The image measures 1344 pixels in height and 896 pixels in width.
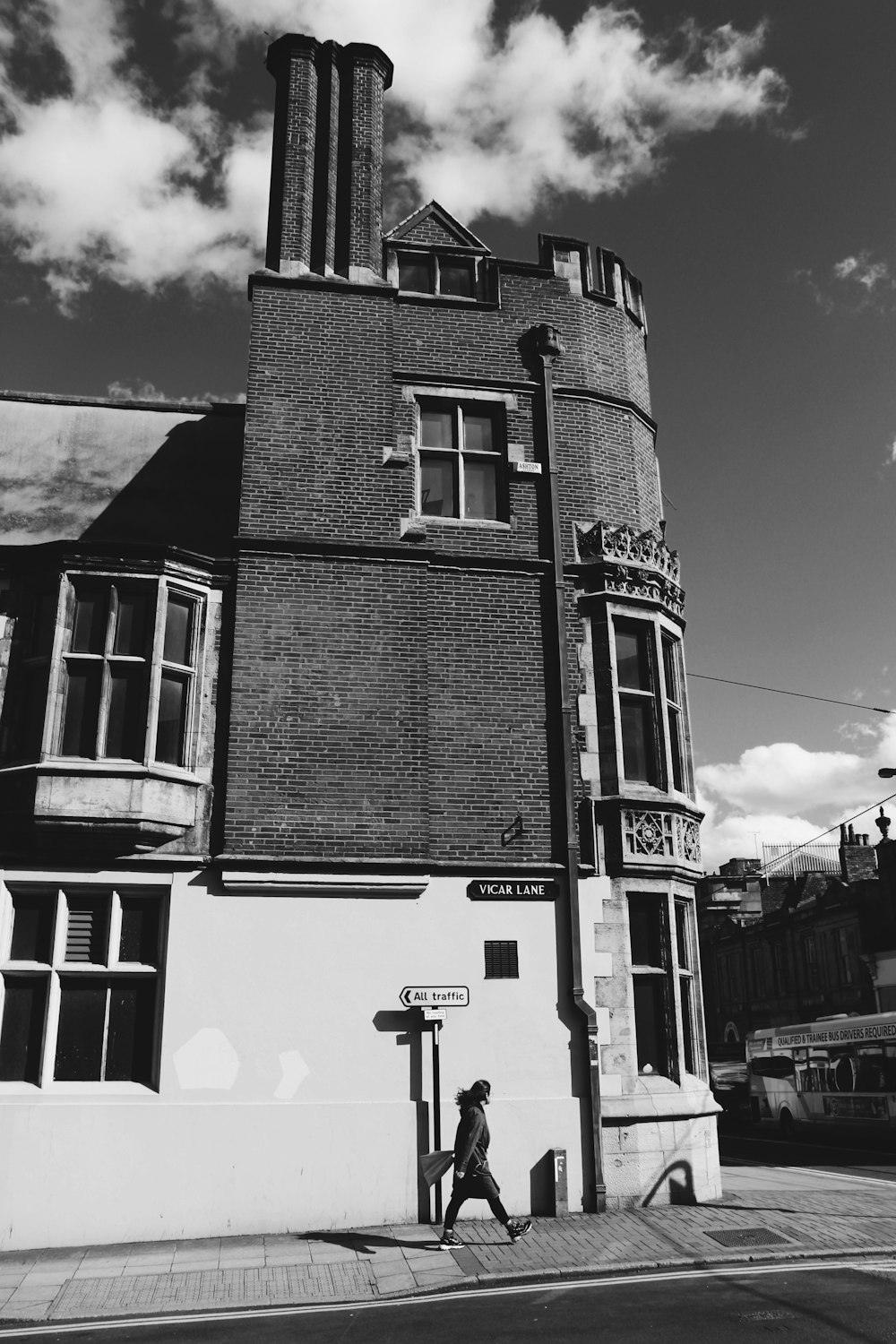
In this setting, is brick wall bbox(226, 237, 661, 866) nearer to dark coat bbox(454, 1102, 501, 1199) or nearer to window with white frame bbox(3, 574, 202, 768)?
window with white frame bbox(3, 574, 202, 768)

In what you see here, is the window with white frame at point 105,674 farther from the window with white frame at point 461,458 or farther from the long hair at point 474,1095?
the long hair at point 474,1095

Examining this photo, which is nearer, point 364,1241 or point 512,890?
point 364,1241

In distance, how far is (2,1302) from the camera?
328 inches

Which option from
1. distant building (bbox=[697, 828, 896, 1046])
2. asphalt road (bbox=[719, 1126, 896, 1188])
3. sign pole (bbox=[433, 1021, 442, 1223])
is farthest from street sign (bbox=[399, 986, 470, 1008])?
distant building (bbox=[697, 828, 896, 1046])

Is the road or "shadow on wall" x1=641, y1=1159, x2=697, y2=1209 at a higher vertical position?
"shadow on wall" x1=641, y1=1159, x2=697, y2=1209

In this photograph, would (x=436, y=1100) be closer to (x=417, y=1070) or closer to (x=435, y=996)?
(x=417, y=1070)

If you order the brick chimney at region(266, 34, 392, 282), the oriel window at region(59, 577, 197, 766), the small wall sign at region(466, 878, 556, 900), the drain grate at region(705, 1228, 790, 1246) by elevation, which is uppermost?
the brick chimney at region(266, 34, 392, 282)

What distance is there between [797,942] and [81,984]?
50823 mm

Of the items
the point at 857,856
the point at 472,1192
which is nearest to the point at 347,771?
the point at 472,1192

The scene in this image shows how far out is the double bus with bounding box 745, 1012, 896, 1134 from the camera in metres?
25.2

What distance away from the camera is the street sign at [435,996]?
1128 cm

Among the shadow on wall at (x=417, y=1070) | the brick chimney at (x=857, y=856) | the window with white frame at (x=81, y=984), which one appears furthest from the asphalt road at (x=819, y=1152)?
the brick chimney at (x=857, y=856)

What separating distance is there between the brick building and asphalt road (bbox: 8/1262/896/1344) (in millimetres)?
2755

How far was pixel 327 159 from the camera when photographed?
50.9 ft
